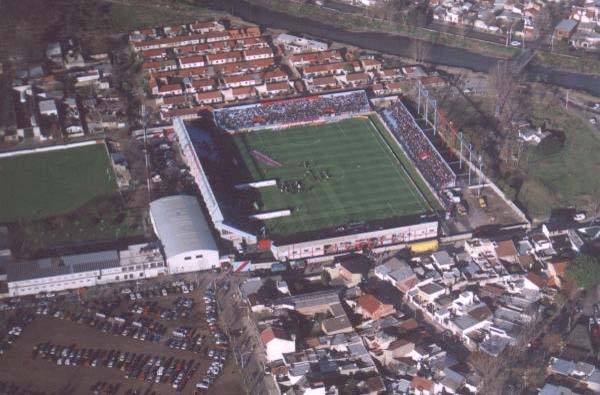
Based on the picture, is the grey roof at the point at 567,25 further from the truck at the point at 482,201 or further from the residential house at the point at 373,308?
the residential house at the point at 373,308

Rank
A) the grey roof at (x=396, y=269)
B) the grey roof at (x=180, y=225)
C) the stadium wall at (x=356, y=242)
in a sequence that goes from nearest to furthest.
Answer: the grey roof at (x=396, y=269) < the grey roof at (x=180, y=225) < the stadium wall at (x=356, y=242)

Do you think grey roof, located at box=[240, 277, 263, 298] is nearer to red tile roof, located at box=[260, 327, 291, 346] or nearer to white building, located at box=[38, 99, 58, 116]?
red tile roof, located at box=[260, 327, 291, 346]

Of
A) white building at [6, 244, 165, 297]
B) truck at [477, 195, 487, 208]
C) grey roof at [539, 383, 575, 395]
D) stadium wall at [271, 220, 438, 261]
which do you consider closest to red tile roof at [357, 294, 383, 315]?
stadium wall at [271, 220, 438, 261]

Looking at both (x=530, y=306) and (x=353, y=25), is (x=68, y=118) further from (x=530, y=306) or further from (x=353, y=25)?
(x=530, y=306)

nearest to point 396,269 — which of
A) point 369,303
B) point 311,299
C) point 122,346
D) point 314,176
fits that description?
point 369,303

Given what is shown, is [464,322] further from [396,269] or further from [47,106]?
[47,106]

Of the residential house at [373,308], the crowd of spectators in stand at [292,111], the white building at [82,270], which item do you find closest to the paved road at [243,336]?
the white building at [82,270]
